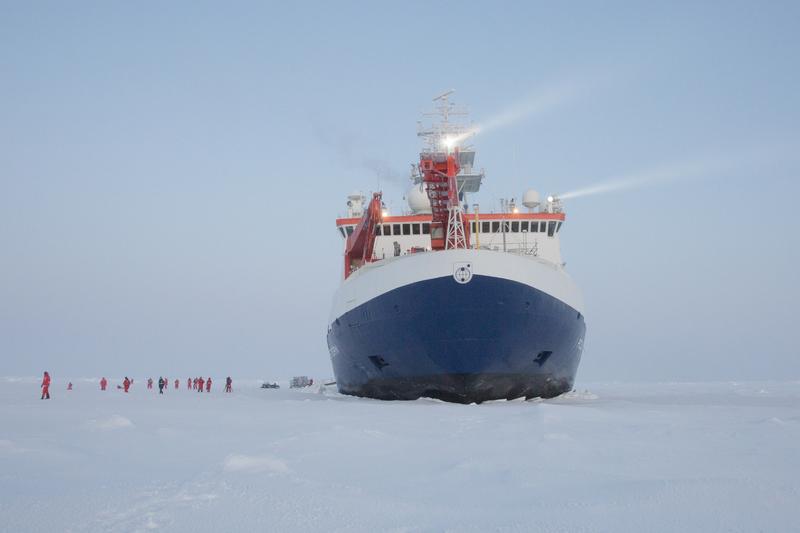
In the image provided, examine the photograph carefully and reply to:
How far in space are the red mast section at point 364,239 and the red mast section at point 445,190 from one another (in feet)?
9.56

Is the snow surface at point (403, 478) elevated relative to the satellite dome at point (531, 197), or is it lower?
lower

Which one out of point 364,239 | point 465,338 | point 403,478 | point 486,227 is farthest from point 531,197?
point 403,478

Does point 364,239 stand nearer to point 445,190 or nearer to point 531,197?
point 445,190

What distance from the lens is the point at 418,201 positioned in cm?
3067

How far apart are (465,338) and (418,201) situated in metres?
14.1

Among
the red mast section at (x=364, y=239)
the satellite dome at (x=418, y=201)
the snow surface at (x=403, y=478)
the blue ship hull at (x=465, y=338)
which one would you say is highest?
the satellite dome at (x=418, y=201)

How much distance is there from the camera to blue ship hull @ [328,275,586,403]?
17938mm

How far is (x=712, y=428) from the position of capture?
10172mm

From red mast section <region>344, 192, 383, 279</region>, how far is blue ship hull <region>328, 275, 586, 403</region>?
5620 millimetres

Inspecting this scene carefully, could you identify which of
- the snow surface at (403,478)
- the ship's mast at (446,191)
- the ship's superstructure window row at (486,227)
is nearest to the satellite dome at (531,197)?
the ship's superstructure window row at (486,227)

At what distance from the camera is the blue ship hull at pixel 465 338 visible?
1794 centimetres

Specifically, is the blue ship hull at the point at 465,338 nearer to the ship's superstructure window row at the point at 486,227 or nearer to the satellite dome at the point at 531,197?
the ship's superstructure window row at the point at 486,227

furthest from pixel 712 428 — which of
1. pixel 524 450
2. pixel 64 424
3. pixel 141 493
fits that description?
pixel 64 424

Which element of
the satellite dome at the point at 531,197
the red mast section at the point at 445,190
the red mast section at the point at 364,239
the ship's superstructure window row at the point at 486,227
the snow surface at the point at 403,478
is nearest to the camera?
the snow surface at the point at 403,478
